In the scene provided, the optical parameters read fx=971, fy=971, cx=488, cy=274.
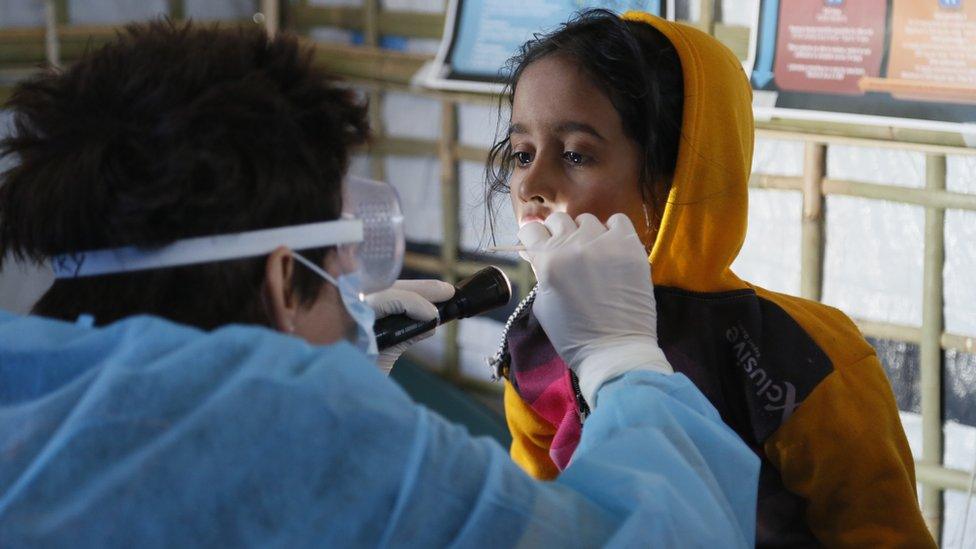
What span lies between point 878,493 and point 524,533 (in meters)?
0.56

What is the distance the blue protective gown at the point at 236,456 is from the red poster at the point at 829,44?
5.27 ft

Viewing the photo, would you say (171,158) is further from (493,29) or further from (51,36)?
(51,36)

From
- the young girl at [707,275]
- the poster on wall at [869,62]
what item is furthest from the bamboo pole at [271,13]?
the young girl at [707,275]

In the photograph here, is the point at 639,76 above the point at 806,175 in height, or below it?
above

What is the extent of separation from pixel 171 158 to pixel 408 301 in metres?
0.51

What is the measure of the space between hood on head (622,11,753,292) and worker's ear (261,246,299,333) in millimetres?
576

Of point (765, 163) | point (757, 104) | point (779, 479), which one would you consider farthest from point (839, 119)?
point (779, 479)

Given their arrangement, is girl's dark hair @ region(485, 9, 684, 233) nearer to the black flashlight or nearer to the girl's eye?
the girl's eye

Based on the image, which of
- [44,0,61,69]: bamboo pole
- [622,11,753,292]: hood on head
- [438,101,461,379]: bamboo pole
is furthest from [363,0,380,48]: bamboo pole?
[622,11,753,292]: hood on head

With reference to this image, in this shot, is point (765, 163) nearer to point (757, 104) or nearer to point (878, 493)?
point (757, 104)

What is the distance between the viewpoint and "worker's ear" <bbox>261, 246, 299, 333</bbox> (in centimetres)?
79

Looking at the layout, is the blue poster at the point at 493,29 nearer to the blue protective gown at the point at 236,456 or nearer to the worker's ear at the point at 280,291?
the worker's ear at the point at 280,291

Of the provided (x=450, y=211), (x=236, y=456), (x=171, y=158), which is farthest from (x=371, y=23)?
(x=236, y=456)

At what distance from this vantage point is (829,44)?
212 centimetres
